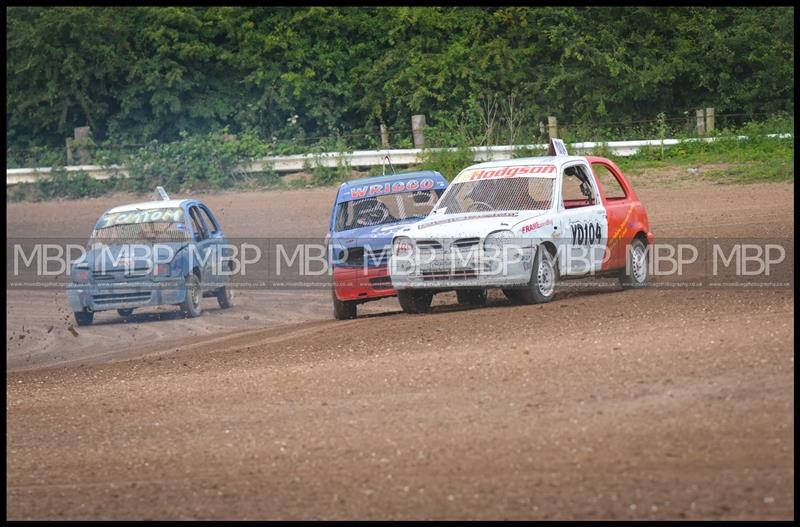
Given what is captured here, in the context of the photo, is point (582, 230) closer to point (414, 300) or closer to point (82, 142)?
point (414, 300)

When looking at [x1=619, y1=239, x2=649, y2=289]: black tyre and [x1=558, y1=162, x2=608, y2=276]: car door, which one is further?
[x1=619, y1=239, x2=649, y2=289]: black tyre

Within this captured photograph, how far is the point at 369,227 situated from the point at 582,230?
250 cm

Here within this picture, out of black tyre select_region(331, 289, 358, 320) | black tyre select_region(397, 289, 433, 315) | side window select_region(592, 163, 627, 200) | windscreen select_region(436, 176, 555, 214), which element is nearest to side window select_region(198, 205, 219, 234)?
black tyre select_region(331, 289, 358, 320)

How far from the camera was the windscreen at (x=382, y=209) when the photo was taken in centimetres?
1566

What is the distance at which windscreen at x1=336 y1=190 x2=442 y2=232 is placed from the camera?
616 inches

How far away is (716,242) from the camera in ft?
62.4

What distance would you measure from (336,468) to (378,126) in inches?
987

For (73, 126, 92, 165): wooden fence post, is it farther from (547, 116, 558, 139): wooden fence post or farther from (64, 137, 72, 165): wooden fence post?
(547, 116, 558, 139): wooden fence post

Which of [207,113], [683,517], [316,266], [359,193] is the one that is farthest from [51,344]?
[207,113]

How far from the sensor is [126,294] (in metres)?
17.0

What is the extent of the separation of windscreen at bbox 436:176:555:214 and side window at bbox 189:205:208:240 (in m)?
4.64

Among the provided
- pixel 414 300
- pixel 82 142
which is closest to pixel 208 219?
pixel 414 300

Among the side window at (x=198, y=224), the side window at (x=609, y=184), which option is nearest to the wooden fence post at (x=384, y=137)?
the side window at (x=609, y=184)

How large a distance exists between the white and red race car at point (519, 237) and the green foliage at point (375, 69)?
13.6 metres
